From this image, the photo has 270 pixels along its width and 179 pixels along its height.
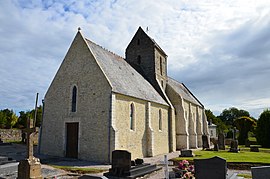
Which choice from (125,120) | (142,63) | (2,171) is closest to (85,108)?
(125,120)

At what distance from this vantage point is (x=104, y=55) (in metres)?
20.9

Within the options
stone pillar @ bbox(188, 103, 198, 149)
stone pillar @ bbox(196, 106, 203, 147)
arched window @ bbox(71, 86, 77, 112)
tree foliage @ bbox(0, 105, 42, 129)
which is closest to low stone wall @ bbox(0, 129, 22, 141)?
tree foliage @ bbox(0, 105, 42, 129)

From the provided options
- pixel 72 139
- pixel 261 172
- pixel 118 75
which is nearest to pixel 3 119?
pixel 72 139

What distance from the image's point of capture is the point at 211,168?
8289 mm

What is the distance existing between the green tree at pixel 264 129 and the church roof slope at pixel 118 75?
22.6 meters

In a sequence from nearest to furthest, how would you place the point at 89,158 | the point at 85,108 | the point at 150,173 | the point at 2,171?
the point at 2,171 → the point at 150,173 → the point at 89,158 → the point at 85,108

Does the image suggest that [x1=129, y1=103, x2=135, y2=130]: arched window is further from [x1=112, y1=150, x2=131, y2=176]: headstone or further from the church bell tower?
the church bell tower

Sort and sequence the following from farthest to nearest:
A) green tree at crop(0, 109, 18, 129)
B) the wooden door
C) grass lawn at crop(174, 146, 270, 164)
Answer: green tree at crop(0, 109, 18, 129) < the wooden door < grass lawn at crop(174, 146, 270, 164)

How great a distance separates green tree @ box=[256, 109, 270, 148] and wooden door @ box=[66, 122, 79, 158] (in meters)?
32.0

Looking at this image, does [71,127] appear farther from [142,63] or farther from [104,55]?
[142,63]

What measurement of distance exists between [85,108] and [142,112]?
206 inches

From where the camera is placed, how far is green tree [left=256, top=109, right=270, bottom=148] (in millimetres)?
36872

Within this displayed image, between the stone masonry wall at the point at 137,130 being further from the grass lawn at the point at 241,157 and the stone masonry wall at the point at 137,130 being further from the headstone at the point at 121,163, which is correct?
the headstone at the point at 121,163

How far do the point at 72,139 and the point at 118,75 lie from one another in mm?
6456
